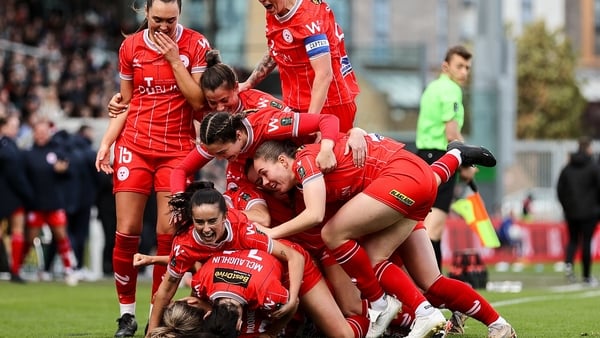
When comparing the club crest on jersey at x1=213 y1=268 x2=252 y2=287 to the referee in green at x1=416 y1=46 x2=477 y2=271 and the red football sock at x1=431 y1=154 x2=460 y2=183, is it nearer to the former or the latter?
the red football sock at x1=431 y1=154 x2=460 y2=183

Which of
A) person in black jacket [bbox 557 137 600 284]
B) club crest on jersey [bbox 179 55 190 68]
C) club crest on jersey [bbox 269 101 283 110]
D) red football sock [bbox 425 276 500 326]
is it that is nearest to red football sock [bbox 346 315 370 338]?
red football sock [bbox 425 276 500 326]

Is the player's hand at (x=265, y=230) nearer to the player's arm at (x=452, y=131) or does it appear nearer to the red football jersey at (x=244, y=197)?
the red football jersey at (x=244, y=197)

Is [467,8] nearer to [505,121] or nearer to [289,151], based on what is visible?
[505,121]

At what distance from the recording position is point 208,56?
8945 millimetres

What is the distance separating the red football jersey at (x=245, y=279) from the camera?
7.78m

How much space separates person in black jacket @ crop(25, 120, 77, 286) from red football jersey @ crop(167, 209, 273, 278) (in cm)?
932

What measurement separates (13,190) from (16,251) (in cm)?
81

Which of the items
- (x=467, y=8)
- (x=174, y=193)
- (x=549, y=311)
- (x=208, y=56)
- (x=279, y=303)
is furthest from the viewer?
(x=467, y=8)

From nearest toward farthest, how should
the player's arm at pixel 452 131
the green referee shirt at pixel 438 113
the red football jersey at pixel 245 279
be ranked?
the red football jersey at pixel 245 279 → the player's arm at pixel 452 131 → the green referee shirt at pixel 438 113

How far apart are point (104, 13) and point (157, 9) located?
2596cm

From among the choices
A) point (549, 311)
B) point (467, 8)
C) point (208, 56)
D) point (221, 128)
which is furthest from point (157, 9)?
point (467, 8)

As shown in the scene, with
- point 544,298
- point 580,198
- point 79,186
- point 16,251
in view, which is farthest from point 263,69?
point 580,198

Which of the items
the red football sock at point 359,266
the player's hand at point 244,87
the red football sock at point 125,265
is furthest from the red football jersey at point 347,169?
the red football sock at point 125,265

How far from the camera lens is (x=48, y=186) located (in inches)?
684
